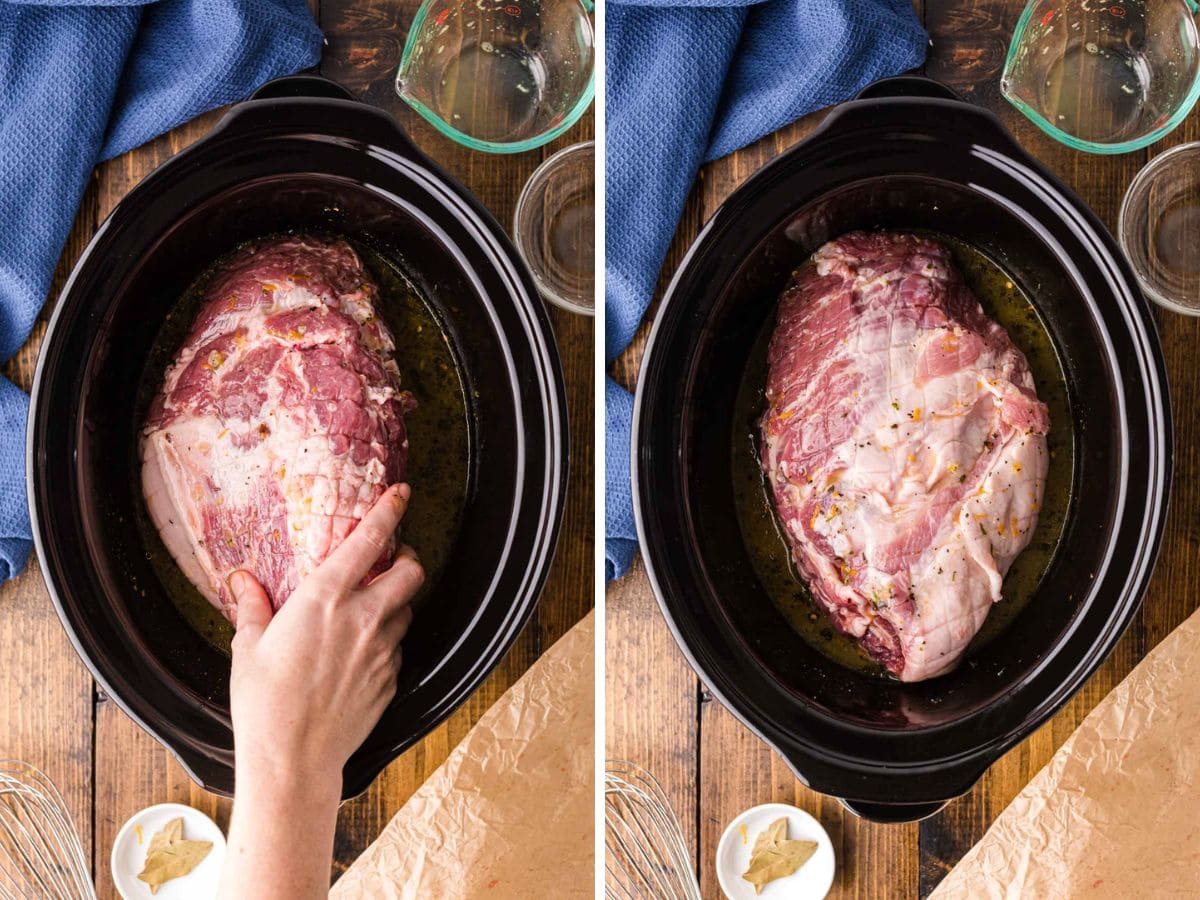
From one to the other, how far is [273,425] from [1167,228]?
99cm

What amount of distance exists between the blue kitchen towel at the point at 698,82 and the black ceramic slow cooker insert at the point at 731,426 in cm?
5

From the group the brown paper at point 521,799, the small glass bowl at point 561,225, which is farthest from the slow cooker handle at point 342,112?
the brown paper at point 521,799

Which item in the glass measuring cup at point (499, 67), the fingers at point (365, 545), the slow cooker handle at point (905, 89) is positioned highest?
the glass measuring cup at point (499, 67)

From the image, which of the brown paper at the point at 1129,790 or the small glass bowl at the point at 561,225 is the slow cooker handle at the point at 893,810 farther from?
the small glass bowl at the point at 561,225

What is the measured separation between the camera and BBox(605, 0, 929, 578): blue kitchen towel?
88 centimetres

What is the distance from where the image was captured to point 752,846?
943mm

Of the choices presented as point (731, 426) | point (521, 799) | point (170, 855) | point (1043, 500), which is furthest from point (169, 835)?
point (1043, 500)

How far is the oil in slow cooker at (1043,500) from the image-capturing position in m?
0.94

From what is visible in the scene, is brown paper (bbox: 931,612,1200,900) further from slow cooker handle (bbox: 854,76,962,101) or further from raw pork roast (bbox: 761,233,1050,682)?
slow cooker handle (bbox: 854,76,962,101)

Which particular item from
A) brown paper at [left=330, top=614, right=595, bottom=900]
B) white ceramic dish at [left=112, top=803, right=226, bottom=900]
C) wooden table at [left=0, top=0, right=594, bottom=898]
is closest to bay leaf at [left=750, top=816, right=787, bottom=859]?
brown paper at [left=330, top=614, right=595, bottom=900]

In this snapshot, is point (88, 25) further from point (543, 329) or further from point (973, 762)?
point (973, 762)

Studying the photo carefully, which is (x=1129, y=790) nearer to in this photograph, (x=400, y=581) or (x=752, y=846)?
(x=752, y=846)

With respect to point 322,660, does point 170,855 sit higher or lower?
lower

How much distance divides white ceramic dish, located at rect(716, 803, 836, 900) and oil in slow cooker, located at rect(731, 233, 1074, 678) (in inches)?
6.9
